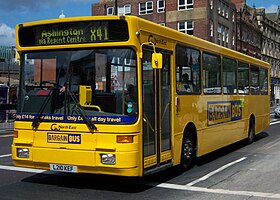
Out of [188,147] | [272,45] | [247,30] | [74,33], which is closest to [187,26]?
[247,30]

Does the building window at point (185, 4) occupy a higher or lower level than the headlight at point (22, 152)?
higher

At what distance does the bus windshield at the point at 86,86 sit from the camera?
23.4 feet

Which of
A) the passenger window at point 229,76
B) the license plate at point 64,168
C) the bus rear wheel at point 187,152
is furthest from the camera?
the passenger window at point 229,76

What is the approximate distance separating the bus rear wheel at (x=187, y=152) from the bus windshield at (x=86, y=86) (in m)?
2.45

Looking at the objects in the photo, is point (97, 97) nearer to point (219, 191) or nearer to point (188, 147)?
point (219, 191)

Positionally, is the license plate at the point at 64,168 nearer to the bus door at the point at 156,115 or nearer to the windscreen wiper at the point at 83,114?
the windscreen wiper at the point at 83,114

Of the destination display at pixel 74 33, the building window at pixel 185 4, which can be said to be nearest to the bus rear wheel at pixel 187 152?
the destination display at pixel 74 33

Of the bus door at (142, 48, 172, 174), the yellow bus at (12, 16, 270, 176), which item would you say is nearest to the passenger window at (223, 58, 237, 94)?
the yellow bus at (12, 16, 270, 176)

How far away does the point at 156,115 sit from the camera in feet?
25.5

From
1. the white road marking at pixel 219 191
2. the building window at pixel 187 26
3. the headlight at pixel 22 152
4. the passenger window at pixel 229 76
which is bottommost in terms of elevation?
the white road marking at pixel 219 191

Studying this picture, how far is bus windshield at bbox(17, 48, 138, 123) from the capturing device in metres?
7.14

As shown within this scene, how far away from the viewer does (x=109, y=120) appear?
278 inches

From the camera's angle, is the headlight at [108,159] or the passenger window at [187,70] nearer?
the headlight at [108,159]

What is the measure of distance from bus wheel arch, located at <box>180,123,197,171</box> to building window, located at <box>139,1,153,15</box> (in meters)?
47.4
